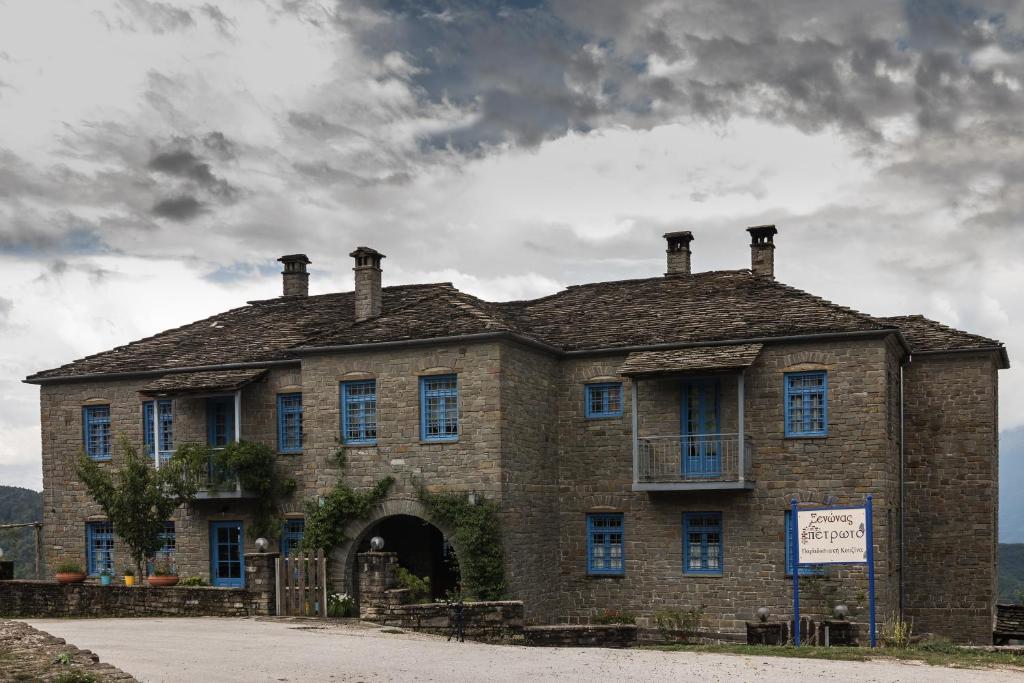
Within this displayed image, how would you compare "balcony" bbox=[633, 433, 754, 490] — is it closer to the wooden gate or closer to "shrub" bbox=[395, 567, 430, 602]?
"shrub" bbox=[395, 567, 430, 602]

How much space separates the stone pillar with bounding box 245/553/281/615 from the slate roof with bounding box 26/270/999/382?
195 inches

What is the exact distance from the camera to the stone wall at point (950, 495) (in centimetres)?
2681

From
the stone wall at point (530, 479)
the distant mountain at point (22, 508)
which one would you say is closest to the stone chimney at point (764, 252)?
the stone wall at point (530, 479)

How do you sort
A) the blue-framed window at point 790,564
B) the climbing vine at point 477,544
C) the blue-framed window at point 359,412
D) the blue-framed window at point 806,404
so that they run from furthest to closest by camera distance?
1. the blue-framed window at point 359,412
2. the blue-framed window at point 806,404
3. the blue-framed window at point 790,564
4. the climbing vine at point 477,544

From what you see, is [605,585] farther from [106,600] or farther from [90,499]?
[90,499]

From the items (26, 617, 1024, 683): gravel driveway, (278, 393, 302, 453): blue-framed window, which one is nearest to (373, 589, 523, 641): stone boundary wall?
(26, 617, 1024, 683): gravel driveway

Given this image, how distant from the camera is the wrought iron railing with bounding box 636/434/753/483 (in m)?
25.2

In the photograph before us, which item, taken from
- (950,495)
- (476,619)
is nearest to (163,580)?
(476,619)

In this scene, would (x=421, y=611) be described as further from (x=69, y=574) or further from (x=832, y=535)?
(x=69, y=574)

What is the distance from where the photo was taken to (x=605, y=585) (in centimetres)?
2647

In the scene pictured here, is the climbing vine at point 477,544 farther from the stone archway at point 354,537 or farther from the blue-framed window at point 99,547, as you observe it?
the blue-framed window at point 99,547

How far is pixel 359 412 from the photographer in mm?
25891

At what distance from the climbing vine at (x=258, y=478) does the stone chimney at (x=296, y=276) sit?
21.6 feet

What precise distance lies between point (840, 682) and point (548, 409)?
513 inches
